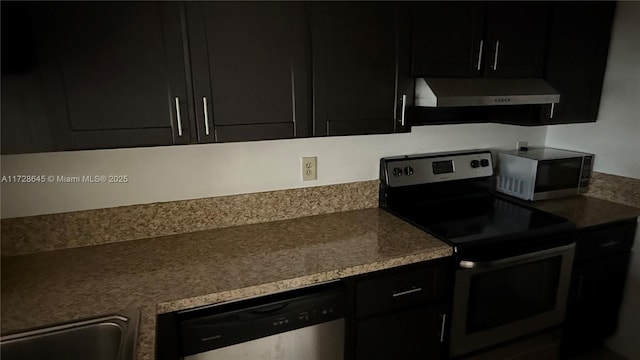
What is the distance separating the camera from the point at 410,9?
1.52m

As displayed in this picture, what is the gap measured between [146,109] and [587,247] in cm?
205

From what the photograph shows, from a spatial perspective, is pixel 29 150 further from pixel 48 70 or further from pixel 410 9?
pixel 410 9

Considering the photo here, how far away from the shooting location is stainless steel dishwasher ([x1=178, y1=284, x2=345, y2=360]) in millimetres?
1178

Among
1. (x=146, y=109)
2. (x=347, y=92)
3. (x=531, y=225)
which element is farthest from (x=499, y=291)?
(x=146, y=109)

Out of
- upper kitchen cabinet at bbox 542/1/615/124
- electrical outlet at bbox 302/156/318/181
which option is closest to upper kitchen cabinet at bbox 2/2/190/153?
electrical outlet at bbox 302/156/318/181

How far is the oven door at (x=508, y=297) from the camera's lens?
1550 mm

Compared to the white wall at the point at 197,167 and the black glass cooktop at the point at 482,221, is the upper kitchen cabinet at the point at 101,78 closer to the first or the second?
the white wall at the point at 197,167

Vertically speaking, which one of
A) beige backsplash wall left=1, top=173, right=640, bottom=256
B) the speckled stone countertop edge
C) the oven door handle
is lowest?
the oven door handle

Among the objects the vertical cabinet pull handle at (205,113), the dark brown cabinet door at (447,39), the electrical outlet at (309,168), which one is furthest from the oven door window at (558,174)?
the vertical cabinet pull handle at (205,113)

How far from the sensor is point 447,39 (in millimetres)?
1612

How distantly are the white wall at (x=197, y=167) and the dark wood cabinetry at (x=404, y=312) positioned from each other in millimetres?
619

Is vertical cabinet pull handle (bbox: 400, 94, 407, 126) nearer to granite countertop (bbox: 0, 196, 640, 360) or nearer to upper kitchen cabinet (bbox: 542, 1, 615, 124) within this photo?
granite countertop (bbox: 0, 196, 640, 360)

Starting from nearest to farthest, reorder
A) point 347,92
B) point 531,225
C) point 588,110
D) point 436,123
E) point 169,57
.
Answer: point 169,57 → point 347,92 → point 531,225 → point 436,123 → point 588,110

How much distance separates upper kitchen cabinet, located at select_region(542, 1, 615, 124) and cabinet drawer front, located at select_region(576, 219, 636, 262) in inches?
23.1
